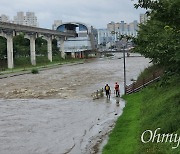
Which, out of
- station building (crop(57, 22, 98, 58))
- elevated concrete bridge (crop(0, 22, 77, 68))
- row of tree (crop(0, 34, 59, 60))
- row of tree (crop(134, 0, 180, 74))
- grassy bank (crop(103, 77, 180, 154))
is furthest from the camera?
station building (crop(57, 22, 98, 58))

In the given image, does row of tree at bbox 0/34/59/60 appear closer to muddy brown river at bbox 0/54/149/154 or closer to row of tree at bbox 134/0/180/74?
muddy brown river at bbox 0/54/149/154

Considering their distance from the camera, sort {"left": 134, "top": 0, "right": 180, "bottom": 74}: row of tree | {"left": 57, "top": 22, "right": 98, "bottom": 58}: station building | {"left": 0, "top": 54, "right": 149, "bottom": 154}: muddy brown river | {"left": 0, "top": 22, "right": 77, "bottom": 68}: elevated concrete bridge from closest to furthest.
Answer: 1. {"left": 134, "top": 0, "right": 180, "bottom": 74}: row of tree
2. {"left": 0, "top": 54, "right": 149, "bottom": 154}: muddy brown river
3. {"left": 0, "top": 22, "right": 77, "bottom": 68}: elevated concrete bridge
4. {"left": 57, "top": 22, "right": 98, "bottom": 58}: station building

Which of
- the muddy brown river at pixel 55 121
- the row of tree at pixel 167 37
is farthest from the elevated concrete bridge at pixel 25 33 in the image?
the row of tree at pixel 167 37

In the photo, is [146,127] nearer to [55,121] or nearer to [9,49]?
[55,121]

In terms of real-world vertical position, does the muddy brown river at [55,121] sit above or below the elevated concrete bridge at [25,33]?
below

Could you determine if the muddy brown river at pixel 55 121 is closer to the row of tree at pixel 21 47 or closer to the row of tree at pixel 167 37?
the row of tree at pixel 167 37

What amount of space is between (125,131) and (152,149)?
4.92 metres

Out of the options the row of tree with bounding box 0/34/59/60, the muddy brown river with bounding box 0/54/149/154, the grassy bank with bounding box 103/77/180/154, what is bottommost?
the muddy brown river with bounding box 0/54/149/154

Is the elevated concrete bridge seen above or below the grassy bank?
above

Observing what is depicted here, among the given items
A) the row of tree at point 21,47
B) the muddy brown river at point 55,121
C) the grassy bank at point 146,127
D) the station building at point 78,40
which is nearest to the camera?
the grassy bank at point 146,127

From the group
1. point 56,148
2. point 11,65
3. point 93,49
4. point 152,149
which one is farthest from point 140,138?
point 93,49

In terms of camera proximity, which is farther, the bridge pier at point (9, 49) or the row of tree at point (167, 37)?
the bridge pier at point (9, 49)

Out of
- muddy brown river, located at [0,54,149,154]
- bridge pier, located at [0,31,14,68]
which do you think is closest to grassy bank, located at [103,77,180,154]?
muddy brown river, located at [0,54,149,154]

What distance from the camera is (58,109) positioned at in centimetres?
2509
